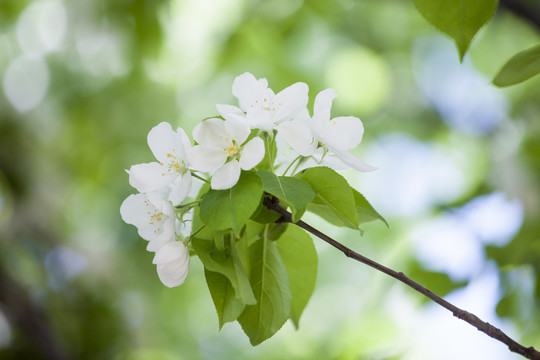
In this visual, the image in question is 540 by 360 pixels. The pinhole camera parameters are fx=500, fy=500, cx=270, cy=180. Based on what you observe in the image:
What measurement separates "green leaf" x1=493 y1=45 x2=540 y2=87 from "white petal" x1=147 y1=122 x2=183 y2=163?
295 mm

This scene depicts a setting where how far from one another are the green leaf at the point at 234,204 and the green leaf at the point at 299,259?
0.40 feet

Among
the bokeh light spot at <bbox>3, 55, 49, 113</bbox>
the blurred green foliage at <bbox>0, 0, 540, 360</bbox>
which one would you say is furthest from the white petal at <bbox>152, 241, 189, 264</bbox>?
the bokeh light spot at <bbox>3, 55, 49, 113</bbox>

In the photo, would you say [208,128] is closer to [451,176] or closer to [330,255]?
[451,176]

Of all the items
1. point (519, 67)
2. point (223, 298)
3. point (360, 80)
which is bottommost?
point (223, 298)

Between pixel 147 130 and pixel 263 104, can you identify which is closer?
pixel 263 104

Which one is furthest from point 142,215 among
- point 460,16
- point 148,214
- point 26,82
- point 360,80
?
point 26,82

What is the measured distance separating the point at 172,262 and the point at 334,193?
153mm

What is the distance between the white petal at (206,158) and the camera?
0.43 metres

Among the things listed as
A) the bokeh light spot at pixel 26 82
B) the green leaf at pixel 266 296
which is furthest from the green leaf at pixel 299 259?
the bokeh light spot at pixel 26 82

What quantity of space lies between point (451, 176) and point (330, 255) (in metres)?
0.93

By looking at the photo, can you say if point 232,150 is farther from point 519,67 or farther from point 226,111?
point 519,67

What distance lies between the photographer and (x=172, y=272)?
440mm

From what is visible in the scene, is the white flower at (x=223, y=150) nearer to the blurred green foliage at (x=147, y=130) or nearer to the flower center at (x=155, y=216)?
the flower center at (x=155, y=216)

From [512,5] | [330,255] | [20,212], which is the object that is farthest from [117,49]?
[512,5]
